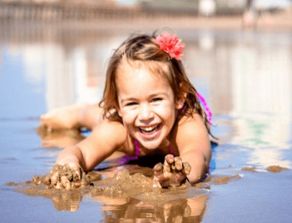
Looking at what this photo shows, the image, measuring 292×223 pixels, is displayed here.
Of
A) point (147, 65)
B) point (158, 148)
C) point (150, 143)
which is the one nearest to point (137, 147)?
point (158, 148)

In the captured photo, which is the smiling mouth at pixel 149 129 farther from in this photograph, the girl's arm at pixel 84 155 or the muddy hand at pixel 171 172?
the muddy hand at pixel 171 172

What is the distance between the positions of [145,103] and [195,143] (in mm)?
341

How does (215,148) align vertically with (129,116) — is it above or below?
below

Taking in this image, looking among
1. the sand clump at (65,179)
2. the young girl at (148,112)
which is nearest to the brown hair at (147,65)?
the young girl at (148,112)

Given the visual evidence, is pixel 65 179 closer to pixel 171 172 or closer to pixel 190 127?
pixel 171 172

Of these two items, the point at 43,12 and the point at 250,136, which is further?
the point at 43,12

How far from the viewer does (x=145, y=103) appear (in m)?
3.26

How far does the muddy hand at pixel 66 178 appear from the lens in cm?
294

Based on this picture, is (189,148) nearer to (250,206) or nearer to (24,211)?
(250,206)

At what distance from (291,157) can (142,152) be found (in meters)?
0.68

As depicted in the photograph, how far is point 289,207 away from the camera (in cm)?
266

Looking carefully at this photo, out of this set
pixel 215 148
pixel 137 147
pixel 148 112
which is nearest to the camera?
pixel 148 112

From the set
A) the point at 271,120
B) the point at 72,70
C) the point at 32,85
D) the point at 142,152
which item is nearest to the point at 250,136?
the point at 271,120

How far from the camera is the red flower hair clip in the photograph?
11.3 ft
